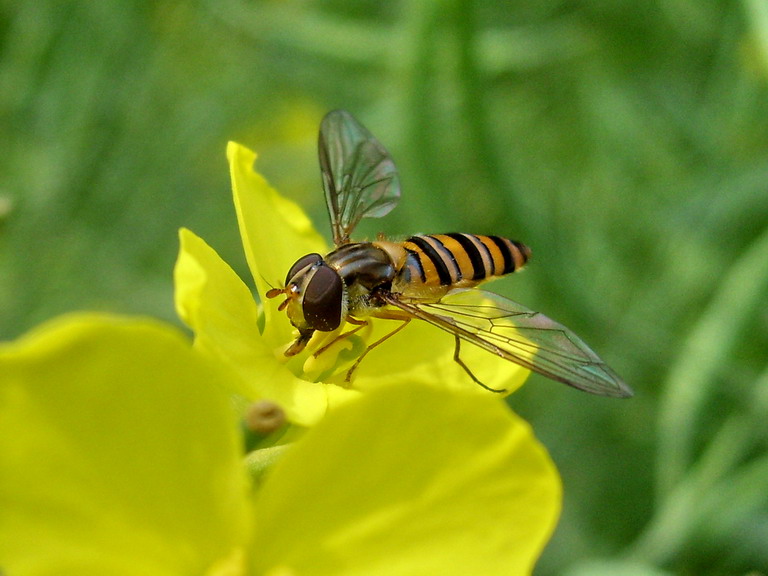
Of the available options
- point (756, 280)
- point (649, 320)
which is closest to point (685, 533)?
point (756, 280)

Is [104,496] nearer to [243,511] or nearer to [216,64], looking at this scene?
[243,511]

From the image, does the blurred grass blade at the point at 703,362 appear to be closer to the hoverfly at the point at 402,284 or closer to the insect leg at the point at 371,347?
the hoverfly at the point at 402,284

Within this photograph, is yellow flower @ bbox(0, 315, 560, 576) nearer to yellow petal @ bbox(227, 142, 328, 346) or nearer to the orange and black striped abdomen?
yellow petal @ bbox(227, 142, 328, 346)

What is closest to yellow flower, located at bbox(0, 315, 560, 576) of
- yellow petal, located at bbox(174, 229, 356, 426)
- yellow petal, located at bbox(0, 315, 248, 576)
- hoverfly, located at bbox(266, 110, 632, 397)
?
yellow petal, located at bbox(0, 315, 248, 576)

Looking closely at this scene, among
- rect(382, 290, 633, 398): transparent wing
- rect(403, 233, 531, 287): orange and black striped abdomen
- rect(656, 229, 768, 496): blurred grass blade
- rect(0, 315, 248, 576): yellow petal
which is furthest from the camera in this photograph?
rect(656, 229, 768, 496): blurred grass blade

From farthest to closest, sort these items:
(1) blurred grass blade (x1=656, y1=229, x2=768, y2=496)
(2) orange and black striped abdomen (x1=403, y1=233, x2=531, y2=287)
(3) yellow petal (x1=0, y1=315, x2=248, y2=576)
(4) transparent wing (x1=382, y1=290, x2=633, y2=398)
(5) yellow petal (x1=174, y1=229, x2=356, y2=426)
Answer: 1. (1) blurred grass blade (x1=656, y1=229, x2=768, y2=496)
2. (2) orange and black striped abdomen (x1=403, y1=233, x2=531, y2=287)
3. (4) transparent wing (x1=382, y1=290, x2=633, y2=398)
4. (5) yellow petal (x1=174, y1=229, x2=356, y2=426)
5. (3) yellow petal (x1=0, y1=315, x2=248, y2=576)

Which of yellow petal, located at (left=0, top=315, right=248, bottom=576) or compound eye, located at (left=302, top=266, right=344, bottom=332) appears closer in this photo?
yellow petal, located at (left=0, top=315, right=248, bottom=576)

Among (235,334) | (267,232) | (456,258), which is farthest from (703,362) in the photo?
(235,334)
